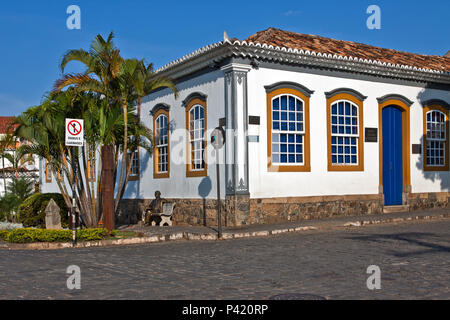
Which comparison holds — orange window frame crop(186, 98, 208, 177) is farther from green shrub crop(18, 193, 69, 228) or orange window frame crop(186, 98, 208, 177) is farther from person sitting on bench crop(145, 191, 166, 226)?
green shrub crop(18, 193, 69, 228)

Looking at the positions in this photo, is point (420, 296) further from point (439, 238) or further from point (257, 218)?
point (257, 218)

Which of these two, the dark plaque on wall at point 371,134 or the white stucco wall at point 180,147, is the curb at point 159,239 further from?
the dark plaque on wall at point 371,134

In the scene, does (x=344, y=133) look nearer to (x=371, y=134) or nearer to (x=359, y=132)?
(x=359, y=132)

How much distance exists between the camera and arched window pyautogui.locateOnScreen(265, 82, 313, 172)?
14.2 m

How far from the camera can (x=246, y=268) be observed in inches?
297

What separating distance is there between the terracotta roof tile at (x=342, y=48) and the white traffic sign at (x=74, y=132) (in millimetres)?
Answer: 6366

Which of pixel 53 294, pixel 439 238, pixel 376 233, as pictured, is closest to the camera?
pixel 53 294

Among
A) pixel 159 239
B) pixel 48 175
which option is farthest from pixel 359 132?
pixel 48 175

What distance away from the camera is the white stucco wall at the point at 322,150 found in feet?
45.8

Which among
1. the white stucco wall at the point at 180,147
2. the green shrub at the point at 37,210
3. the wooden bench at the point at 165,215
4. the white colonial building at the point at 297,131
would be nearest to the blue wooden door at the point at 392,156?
the white colonial building at the point at 297,131

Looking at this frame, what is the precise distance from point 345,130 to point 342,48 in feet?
9.86

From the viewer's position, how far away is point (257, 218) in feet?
45.2
